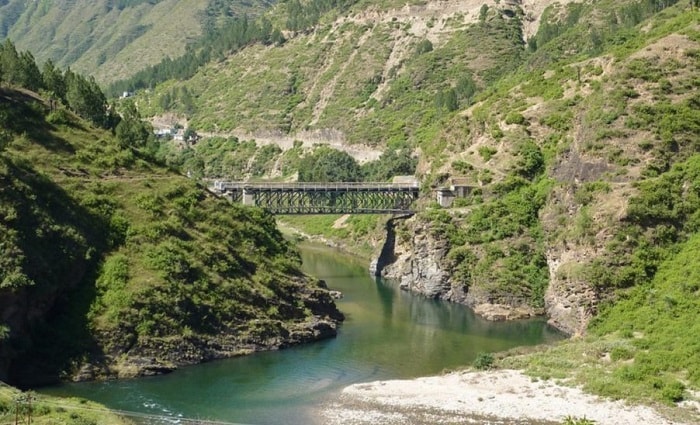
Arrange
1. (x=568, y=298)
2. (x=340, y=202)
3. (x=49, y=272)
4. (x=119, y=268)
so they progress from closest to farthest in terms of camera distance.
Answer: (x=49, y=272)
(x=119, y=268)
(x=568, y=298)
(x=340, y=202)

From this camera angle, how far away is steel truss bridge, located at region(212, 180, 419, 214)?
449 ft

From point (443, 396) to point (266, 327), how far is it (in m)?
21.2

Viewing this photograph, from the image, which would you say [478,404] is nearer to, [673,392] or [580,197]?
[673,392]

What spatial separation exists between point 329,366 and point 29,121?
4035 centimetres

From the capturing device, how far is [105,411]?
70312 millimetres

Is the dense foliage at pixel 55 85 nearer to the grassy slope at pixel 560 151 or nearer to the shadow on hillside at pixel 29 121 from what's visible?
the shadow on hillside at pixel 29 121

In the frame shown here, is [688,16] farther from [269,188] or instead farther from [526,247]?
[269,188]

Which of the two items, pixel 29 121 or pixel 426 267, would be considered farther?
pixel 426 267

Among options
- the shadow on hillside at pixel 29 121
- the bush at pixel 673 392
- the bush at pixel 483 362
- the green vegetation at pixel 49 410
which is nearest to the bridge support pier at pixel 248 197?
the shadow on hillside at pixel 29 121

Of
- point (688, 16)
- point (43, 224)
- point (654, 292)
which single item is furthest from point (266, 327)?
point (688, 16)

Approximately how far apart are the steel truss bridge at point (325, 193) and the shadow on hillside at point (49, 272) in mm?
45243

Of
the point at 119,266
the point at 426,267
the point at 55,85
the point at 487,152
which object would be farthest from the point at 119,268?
the point at 487,152

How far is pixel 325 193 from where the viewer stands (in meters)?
139

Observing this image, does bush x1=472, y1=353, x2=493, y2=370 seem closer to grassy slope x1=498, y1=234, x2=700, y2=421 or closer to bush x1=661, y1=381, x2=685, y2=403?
grassy slope x1=498, y1=234, x2=700, y2=421
